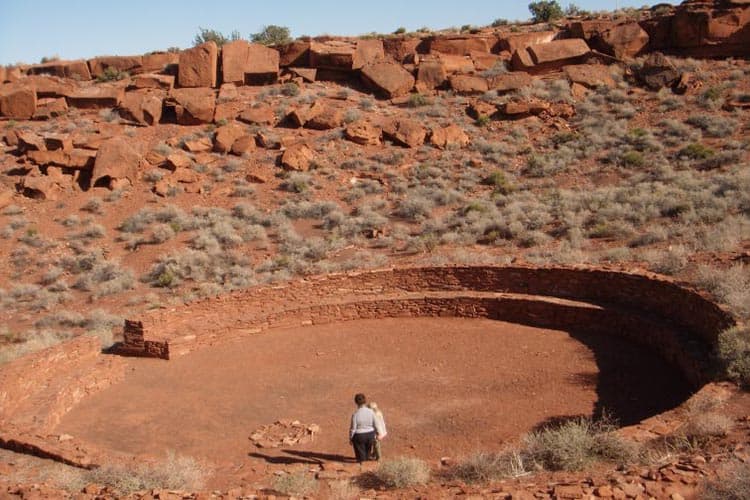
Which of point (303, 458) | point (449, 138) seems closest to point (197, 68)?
point (449, 138)

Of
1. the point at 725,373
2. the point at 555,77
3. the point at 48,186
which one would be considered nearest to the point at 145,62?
the point at 48,186

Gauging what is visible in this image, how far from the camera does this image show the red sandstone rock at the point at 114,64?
127 ft

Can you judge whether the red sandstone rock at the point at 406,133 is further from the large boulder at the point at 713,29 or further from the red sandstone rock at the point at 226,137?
the large boulder at the point at 713,29

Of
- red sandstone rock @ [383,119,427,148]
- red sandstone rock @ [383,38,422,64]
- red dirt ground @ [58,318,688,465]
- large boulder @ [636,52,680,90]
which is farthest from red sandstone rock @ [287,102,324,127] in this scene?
red dirt ground @ [58,318,688,465]

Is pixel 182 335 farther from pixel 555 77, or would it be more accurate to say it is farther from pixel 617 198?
pixel 555 77

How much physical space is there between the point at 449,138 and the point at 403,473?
24.6 meters

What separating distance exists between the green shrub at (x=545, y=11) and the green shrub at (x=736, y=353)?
39269mm

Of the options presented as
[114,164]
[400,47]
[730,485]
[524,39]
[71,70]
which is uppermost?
[71,70]

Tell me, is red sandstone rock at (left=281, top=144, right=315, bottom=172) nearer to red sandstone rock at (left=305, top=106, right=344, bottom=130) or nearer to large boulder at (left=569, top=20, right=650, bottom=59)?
red sandstone rock at (left=305, top=106, right=344, bottom=130)

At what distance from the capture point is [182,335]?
14789mm

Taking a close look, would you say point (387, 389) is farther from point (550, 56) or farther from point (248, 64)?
point (248, 64)

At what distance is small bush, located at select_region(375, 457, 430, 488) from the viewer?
23.3 ft

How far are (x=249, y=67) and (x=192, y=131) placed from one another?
6.23 metres

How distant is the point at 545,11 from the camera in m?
47.0
